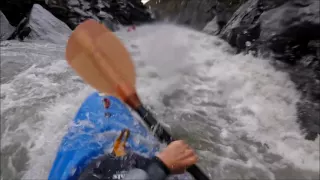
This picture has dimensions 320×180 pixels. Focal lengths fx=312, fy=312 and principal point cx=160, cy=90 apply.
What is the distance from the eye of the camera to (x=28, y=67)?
4.62 meters

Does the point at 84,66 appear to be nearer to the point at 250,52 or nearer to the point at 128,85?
the point at 128,85

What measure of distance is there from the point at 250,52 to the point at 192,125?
2.19 metres

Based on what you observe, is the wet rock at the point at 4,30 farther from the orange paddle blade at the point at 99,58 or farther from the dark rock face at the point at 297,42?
the dark rock face at the point at 297,42

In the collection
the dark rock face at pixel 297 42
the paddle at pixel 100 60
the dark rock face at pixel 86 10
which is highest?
the dark rock face at pixel 297 42

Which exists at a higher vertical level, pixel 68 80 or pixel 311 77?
pixel 311 77

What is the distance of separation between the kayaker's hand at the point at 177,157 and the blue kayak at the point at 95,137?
0.38m

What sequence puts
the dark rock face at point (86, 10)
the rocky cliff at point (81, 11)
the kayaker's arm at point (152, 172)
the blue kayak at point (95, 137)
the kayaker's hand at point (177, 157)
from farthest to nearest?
the dark rock face at point (86, 10)
the rocky cliff at point (81, 11)
the blue kayak at point (95, 137)
the kayaker's hand at point (177, 157)
the kayaker's arm at point (152, 172)

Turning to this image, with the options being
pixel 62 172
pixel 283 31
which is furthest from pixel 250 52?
pixel 62 172

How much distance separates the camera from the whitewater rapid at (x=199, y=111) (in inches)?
100

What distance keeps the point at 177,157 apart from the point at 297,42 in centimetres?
296

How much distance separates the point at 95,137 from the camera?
218 cm

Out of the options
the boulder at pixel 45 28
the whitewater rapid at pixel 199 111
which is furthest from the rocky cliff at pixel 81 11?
the whitewater rapid at pixel 199 111

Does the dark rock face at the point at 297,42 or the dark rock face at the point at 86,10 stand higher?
the dark rock face at the point at 297,42

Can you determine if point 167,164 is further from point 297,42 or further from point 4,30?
point 4,30
